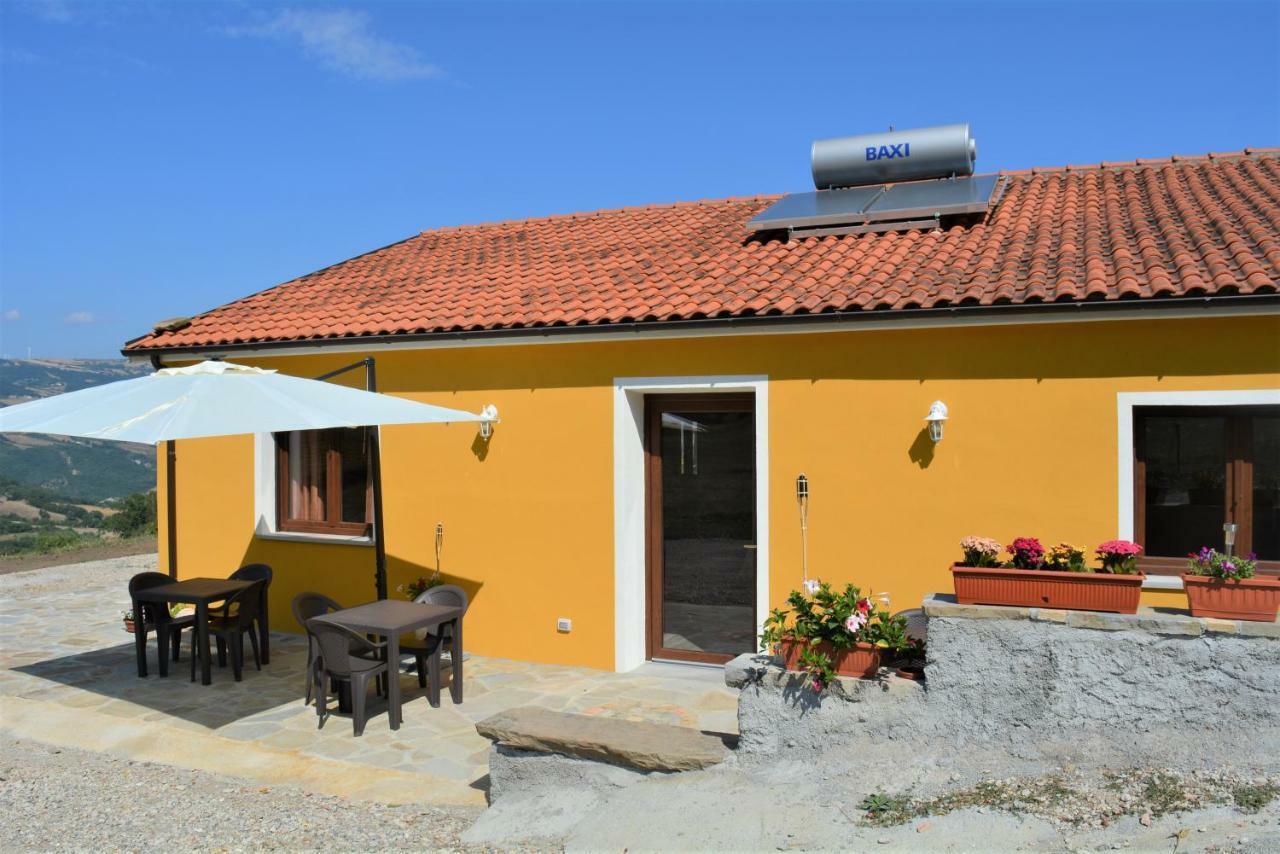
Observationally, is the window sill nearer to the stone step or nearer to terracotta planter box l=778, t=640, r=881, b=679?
the stone step

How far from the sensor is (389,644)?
8188mm

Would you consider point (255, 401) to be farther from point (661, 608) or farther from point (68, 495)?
point (68, 495)

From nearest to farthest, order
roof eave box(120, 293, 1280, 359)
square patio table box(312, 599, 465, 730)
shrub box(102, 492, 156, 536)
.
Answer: roof eave box(120, 293, 1280, 359) < square patio table box(312, 599, 465, 730) < shrub box(102, 492, 156, 536)

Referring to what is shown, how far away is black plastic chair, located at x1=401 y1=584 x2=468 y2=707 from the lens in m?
8.90

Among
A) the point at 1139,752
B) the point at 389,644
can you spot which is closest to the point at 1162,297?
the point at 1139,752

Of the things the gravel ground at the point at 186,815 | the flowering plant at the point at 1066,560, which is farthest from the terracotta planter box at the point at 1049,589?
the gravel ground at the point at 186,815

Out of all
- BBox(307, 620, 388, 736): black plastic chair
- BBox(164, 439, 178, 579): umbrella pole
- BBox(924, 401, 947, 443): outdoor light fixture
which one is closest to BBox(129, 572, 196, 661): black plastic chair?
BBox(164, 439, 178, 579): umbrella pole

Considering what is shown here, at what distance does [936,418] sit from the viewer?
8680 millimetres

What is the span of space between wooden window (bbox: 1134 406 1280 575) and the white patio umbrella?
645cm

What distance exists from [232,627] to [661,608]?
4.59 metres

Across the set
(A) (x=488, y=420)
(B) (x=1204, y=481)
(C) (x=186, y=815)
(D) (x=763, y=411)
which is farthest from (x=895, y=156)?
(C) (x=186, y=815)

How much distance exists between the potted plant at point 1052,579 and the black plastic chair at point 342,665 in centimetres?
499

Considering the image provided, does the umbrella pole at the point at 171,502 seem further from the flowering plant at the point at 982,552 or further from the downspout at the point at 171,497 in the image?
the flowering plant at the point at 982,552

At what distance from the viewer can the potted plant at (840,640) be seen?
597 centimetres
